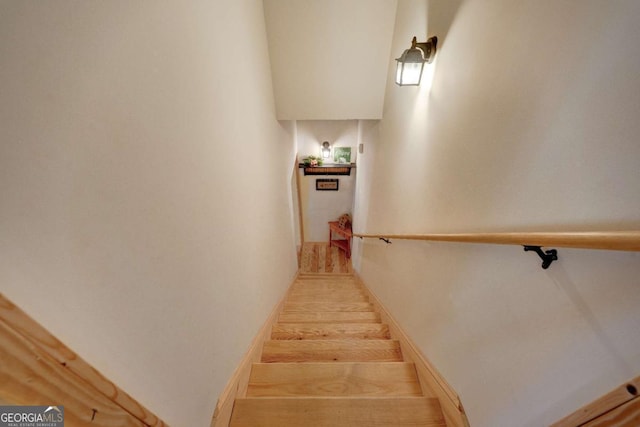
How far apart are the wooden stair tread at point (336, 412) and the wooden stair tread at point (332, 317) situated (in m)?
1.08

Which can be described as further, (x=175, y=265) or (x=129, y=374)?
(x=175, y=265)

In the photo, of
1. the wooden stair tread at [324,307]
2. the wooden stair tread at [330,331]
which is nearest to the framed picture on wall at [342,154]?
the wooden stair tread at [324,307]

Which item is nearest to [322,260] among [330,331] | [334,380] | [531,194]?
[330,331]

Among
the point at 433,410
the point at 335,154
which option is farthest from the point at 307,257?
the point at 433,410

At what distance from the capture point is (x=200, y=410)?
89cm

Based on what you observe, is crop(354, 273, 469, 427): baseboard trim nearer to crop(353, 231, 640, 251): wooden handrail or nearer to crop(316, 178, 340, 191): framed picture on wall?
crop(353, 231, 640, 251): wooden handrail

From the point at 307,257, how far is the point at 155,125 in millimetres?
5161

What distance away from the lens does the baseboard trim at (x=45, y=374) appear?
1.07ft

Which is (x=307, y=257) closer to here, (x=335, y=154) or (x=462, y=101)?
(x=335, y=154)

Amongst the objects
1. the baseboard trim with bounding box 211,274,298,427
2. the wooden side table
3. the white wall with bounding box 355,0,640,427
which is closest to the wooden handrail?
the white wall with bounding box 355,0,640,427

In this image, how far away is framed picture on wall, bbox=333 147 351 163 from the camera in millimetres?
5395

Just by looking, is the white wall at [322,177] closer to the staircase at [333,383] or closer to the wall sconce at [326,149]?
the wall sconce at [326,149]

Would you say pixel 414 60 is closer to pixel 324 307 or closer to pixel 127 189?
pixel 127 189

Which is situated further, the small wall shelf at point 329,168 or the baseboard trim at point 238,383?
the small wall shelf at point 329,168
